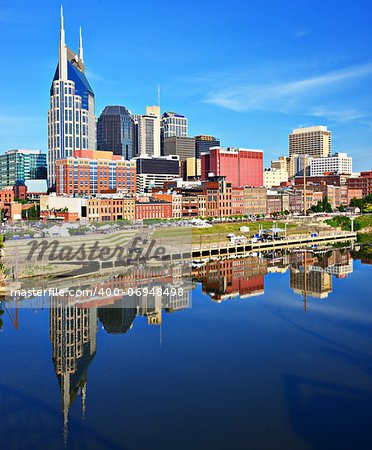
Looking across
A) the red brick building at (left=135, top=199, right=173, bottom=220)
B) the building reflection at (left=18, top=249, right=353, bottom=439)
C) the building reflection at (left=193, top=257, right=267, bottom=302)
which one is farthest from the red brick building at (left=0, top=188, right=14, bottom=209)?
the building reflection at (left=193, top=257, right=267, bottom=302)

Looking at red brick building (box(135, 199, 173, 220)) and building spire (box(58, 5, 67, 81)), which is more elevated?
building spire (box(58, 5, 67, 81))

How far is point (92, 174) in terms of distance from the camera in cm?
13438

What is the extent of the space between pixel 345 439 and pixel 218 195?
101239mm

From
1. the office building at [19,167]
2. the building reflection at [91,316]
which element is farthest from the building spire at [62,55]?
the building reflection at [91,316]

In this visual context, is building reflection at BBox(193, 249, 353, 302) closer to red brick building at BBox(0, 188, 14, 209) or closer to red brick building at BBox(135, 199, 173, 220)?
red brick building at BBox(135, 199, 173, 220)

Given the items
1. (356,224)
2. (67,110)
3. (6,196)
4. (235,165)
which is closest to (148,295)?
(356,224)

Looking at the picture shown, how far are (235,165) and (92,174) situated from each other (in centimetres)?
6649

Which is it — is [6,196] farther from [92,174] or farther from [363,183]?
[363,183]

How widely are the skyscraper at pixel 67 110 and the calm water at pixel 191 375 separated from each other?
445ft

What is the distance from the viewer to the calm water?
24016 mm

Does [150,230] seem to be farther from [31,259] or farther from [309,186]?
[309,186]

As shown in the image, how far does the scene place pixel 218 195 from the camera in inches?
4867

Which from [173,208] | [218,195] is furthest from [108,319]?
[218,195]

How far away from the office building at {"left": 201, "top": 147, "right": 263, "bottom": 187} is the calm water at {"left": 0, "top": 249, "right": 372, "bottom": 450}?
133107 millimetres
